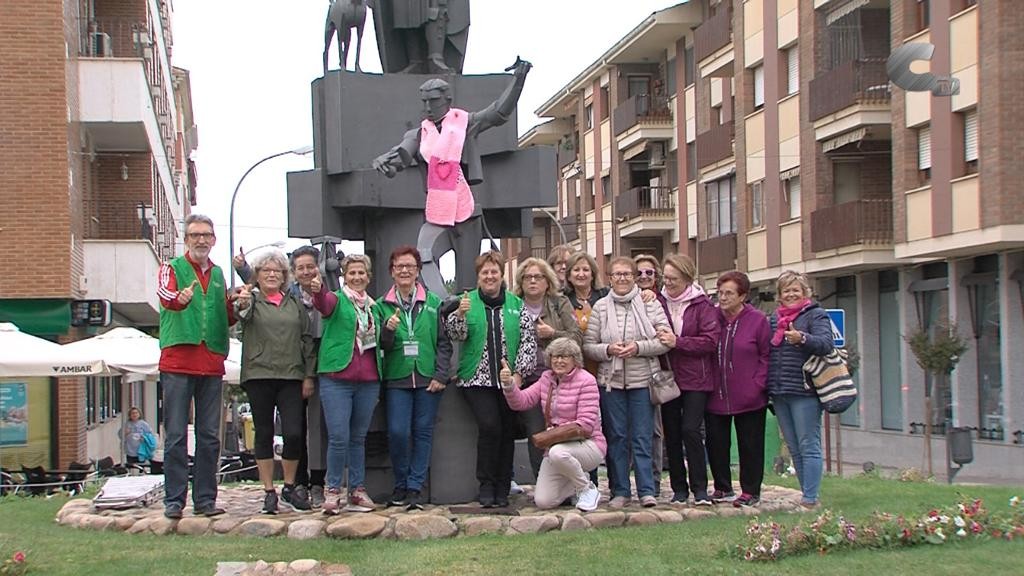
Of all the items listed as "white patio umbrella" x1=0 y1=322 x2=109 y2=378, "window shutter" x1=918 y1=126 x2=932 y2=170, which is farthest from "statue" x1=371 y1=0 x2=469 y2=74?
"window shutter" x1=918 y1=126 x2=932 y2=170

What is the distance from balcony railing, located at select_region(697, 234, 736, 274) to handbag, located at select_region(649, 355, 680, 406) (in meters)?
32.2

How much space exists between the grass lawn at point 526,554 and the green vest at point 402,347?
1.69 m

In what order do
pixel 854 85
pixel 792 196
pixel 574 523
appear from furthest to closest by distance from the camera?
pixel 792 196
pixel 854 85
pixel 574 523

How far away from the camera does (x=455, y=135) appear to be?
12.6 m

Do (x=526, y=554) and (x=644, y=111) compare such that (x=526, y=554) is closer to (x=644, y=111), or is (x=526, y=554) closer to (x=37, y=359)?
(x=37, y=359)

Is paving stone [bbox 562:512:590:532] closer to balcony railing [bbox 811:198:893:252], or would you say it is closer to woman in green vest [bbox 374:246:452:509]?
woman in green vest [bbox 374:246:452:509]

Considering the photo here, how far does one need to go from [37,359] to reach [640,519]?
34.0 ft

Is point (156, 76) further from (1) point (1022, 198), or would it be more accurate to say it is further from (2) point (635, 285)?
(2) point (635, 285)

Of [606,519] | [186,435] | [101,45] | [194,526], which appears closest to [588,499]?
[606,519]

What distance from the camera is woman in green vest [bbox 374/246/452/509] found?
36.6 feet

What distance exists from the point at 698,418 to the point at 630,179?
148 feet

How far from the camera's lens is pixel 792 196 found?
39.2 meters

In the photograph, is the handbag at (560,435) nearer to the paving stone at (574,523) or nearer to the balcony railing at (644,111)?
the paving stone at (574,523)

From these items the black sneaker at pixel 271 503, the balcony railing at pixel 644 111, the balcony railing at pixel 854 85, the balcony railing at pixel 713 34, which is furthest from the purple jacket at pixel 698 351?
the balcony railing at pixel 644 111
